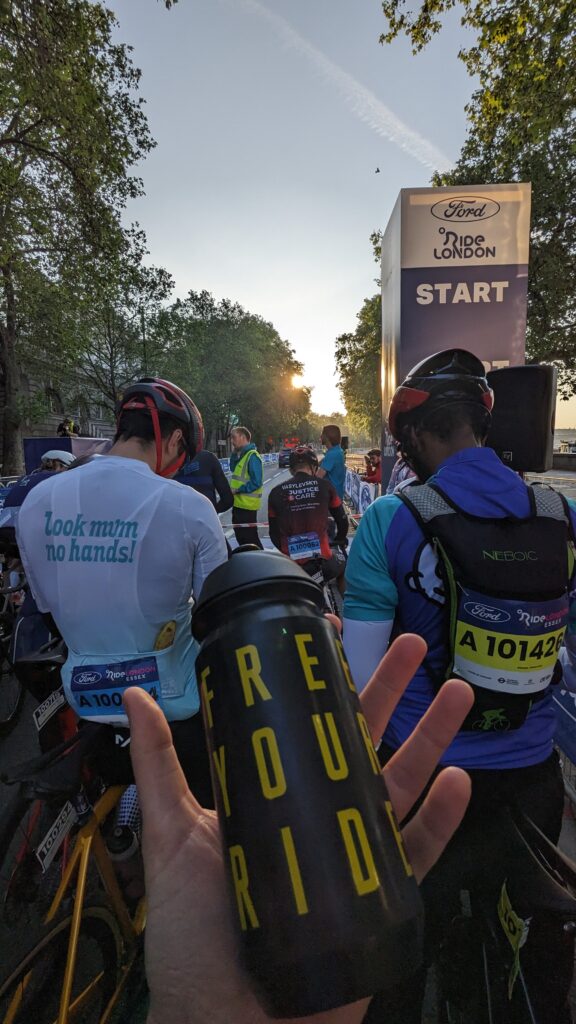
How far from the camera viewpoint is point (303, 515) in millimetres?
5051

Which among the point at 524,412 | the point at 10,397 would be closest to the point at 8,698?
the point at 524,412

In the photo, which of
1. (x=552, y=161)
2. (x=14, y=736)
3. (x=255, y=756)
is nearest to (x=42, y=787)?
(x=255, y=756)

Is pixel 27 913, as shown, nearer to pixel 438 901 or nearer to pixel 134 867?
pixel 134 867

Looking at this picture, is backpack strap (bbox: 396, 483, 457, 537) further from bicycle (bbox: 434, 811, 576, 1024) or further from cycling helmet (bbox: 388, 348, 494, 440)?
bicycle (bbox: 434, 811, 576, 1024)

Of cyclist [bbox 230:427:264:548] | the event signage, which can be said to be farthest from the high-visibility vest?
the event signage

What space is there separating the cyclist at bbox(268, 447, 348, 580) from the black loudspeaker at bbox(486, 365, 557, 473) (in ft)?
6.90

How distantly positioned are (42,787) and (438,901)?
4.00 ft

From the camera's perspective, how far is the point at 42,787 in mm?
1495

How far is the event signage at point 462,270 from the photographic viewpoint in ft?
17.1

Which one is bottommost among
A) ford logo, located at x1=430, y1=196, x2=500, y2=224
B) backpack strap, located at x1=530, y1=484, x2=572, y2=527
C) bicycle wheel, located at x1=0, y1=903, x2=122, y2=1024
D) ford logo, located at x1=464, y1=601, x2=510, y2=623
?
bicycle wheel, located at x1=0, y1=903, x2=122, y2=1024

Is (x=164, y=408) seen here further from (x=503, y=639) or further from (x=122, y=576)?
(x=503, y=639)

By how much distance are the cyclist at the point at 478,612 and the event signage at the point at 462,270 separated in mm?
4084

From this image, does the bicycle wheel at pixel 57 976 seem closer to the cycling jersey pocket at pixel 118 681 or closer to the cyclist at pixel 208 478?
the cycling jersey pocket at pixel 118 681

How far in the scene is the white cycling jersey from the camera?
1560 millimetres
